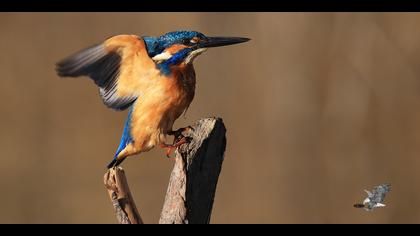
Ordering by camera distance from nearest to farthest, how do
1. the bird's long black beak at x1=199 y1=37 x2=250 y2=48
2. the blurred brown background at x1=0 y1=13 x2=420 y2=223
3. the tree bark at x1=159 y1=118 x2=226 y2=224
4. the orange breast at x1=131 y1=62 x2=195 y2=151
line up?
the tree bark at x1=159 y1=118 x2=226 y2=224
the orange breast at x1=131 y1=62 x2=195 y2=151
the bird's long black beak at x1=199 y1=37 x2=250 y2=48
the blurred brown background at x1=0 y1=13 x2=420 y2=223

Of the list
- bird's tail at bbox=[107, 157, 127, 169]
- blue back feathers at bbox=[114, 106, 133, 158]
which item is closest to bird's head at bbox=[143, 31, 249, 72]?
blue back feathers at bbox=[114, 106, 133, 158]

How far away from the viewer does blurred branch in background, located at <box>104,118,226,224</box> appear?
8.81 ft

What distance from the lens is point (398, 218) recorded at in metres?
5.02

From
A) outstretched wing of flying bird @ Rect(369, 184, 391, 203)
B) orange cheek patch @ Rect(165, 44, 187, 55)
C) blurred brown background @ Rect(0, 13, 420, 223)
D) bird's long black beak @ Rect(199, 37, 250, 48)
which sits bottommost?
outstretched wing of flying bird @ Rect(369, 184, 391, 203)

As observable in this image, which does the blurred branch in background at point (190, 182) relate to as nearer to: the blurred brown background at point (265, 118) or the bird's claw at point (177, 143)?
the bird's claw at point (177, 143)

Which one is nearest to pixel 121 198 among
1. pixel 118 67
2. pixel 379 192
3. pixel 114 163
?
pixel 114 163

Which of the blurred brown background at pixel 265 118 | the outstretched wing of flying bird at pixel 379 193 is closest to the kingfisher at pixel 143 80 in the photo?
the outstretched wing of flying bird at pixel 379 193

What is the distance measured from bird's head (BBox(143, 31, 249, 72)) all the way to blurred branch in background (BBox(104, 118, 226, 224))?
248mm

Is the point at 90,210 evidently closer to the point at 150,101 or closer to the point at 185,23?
the point at 185,23

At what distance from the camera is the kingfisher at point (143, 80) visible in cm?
278

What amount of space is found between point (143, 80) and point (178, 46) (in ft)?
0.55

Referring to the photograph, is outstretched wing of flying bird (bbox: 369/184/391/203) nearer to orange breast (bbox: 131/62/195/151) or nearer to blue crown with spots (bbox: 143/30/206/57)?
orange breast (bbox: 131/62/195/151)

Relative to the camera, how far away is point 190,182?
8.90ft

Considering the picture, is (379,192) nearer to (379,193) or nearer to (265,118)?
(379,193)
